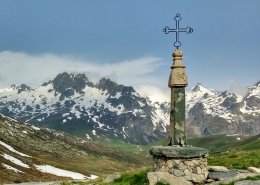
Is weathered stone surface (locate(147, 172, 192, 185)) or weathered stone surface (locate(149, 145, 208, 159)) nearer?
weathered stone surface (locate(147, 172, 192, 185))

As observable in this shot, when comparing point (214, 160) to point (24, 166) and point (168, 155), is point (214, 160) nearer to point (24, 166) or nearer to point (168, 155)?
point (168, 155)

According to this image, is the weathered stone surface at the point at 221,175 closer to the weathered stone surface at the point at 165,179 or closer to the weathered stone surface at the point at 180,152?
the weathered stone surface at the point at 180,152

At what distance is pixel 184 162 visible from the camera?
29.5 m

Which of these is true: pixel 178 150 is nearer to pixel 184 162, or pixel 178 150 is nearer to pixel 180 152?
pixel 180 152

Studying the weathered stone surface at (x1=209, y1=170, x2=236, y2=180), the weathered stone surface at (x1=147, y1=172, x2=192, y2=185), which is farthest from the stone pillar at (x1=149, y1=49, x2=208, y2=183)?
the weathered stone surface at (x1=147, y1=172, x2=192, y2=185)

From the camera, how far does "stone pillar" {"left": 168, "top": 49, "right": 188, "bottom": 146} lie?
3083 cm

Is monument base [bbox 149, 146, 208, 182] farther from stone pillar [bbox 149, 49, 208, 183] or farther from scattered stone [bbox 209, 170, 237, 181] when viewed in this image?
scattered stone [bbox 209, 170, 237, 181]

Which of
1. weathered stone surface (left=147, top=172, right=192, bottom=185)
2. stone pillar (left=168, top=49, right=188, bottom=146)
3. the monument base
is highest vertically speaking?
stone pillar (left=168, top=49, right=188, bottom=146)

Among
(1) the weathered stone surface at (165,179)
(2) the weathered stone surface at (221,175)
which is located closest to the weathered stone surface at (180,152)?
(1) the weathered stone surface at (165,179)

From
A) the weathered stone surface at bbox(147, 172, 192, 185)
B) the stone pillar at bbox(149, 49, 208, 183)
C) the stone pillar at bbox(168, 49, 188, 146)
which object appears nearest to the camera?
the weathered stone surface at bbox(147, 172, 192, 185)

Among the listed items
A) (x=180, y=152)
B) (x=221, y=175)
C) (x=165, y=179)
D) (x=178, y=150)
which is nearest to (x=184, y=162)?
(x=180, y=152)

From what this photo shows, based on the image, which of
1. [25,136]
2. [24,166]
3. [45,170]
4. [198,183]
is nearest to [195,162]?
[198,183]

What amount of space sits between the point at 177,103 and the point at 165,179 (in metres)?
5.28

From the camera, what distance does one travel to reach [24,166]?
359 ft
